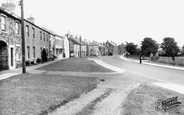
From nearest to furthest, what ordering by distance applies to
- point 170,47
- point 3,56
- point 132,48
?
point 3,56 < point 132,48 < point 170,47

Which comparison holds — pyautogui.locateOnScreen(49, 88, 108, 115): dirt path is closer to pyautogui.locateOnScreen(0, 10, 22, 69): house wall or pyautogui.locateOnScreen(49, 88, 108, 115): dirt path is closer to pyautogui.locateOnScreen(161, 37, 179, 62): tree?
pyautogui.locateOnScreen(0, 10, 22, 69): house wall

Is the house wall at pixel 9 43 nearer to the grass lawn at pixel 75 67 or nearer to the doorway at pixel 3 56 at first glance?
the doorway at pixel 3 56

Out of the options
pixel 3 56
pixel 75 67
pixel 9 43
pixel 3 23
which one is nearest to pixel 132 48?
pixel 75 67

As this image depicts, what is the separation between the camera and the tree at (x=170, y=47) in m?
57.3

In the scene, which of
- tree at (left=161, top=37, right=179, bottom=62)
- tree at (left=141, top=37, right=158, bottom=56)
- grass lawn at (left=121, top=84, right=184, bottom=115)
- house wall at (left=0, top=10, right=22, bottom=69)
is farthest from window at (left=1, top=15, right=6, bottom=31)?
tree at (left=161, top=37, right=179, bottom=62)

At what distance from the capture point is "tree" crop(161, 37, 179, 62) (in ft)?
188

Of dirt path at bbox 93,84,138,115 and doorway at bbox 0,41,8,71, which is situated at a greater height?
doorway at bbox 0,41,8,71

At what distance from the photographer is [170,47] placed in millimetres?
57875

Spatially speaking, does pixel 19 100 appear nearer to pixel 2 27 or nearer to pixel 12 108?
pixel 12 108

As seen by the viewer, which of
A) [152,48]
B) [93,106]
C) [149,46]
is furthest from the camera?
[149,46]

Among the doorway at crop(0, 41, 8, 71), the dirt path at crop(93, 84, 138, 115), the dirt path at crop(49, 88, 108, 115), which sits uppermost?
the doorway at crop(0, 41, 8, 71)

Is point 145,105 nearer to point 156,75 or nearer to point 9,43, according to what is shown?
point 156,75

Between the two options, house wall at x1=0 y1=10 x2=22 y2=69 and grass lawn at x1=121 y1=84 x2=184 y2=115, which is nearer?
grass lawn at x1=121 y1=84 x2=184 y2=115

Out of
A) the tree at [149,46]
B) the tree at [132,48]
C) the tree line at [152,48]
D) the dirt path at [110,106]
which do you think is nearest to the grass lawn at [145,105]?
the dirt path at [110,106]
